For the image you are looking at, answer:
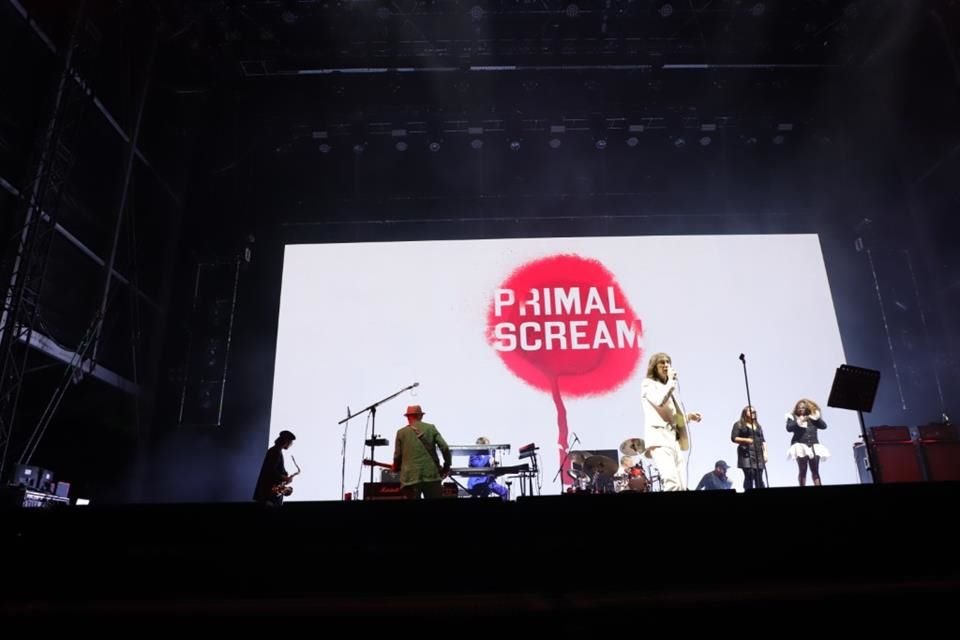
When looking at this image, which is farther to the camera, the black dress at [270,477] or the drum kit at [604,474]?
the drum kit at [604,474]

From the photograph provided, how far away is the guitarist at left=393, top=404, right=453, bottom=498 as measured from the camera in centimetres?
544

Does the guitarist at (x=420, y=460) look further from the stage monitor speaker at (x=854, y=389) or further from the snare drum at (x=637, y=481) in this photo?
the stage monitor speaker at (x=854, y=389)

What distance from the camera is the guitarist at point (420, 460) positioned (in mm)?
5441

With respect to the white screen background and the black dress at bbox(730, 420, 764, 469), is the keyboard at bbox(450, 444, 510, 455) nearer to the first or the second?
the white screen background

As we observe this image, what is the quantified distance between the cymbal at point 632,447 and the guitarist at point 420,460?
3.37 metres

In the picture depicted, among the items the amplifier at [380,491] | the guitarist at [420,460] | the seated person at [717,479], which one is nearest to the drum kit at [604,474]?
the seated person at [717,479]

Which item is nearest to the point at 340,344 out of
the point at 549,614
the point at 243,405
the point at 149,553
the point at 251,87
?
the point at 243,405

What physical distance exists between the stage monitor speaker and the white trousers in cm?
130

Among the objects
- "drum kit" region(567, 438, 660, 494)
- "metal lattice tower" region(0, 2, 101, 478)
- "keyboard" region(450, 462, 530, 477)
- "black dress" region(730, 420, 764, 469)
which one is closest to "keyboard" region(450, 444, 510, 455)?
"keyboard" region(450, 462, 530, 477)

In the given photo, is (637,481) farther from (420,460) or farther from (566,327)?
(420,460)

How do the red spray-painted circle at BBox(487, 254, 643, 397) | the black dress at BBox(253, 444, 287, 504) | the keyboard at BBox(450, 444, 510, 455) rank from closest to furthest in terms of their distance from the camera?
1. the black dress at BBox(253, 444, 287, 504)
2. the keyboard at BBox(450, 444, 510, 455)
3. the red spray-painted circle at BBox(487, 254, 643, 397)

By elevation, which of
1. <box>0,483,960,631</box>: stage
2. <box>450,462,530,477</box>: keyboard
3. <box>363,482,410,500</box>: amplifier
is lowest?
<box>0,483,960,631</box>: stage

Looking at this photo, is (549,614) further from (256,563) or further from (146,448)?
(146,448)

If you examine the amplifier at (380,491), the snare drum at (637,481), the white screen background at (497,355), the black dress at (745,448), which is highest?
the white screen background at (497,355)
